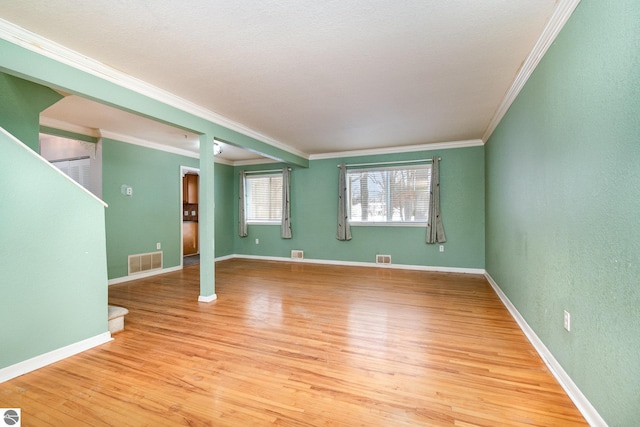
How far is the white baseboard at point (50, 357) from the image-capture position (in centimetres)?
197

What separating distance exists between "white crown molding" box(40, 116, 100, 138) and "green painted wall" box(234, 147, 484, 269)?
3.26 metres

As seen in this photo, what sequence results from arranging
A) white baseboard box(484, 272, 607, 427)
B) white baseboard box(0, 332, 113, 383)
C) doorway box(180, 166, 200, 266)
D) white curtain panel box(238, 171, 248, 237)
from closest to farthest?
white baseboard box(484, 272, 607, 427) → white baseboard box(0, 332, 113, 383) → white curtain panel box(238, 171, 248, 237) → doorway box(180, 166, 200, 266)

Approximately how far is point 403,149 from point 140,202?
16.9 feet

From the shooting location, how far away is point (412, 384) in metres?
1.89

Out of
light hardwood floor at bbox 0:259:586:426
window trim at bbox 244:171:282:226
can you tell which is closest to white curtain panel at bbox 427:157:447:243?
light hardwood floor at bbox 0:259:586:426

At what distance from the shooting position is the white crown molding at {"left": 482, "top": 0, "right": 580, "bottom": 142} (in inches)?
69.0

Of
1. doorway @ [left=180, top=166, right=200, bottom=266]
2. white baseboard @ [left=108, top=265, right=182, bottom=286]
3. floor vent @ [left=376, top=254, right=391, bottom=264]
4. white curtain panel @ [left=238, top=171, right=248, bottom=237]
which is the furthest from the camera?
doorway @ [left=180, top=166, right=200, bottom=266]

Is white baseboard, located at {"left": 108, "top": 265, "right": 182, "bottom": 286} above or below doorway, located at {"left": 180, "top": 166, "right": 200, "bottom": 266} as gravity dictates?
below

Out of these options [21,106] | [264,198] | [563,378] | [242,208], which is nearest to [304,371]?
[563,378]

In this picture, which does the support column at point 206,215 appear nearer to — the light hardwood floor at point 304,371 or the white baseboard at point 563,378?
the light hardwood floor at point 304,371

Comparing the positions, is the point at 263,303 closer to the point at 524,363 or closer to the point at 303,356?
the point at 303,356

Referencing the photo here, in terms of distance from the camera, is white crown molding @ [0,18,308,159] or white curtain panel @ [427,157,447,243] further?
white curtain panel @ [427,157,447,243]

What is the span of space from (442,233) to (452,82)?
127 inches

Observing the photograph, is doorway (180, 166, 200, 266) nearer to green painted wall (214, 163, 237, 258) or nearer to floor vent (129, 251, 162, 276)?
green painted wall (214, 163, 237, 258)
